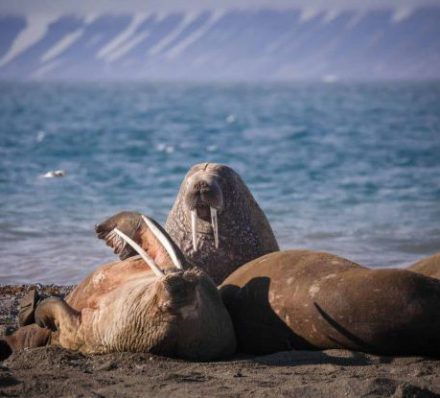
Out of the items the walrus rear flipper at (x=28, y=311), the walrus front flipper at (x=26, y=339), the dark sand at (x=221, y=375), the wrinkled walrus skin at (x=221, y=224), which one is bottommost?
the dark sand at (x=221, y=375)

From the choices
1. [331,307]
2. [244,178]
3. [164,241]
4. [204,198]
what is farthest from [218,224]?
[244,178]

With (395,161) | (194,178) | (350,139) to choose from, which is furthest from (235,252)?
(350,139)

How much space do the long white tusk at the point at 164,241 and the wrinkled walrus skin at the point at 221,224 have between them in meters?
1.06

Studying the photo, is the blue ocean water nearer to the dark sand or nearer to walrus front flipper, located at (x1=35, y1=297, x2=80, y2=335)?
walrus front flipper, located at (x1=35, y1=297, x2=80, y2=335)

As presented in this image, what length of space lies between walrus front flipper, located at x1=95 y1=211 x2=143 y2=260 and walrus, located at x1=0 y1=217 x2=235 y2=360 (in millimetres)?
157

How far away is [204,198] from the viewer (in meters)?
7.34

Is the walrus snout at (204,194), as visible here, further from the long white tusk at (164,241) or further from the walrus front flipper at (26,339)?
the walrus front flipper at (26,339)

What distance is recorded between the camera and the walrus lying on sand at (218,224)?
7.36 m

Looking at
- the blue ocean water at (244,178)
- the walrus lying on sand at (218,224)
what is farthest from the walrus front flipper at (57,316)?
the blue ocean water at (244,178)

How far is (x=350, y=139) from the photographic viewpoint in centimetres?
3425

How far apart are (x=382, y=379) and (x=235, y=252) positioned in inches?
99.1

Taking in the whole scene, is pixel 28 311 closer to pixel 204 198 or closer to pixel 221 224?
pixel 204 198

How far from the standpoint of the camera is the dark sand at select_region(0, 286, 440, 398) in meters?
4.93

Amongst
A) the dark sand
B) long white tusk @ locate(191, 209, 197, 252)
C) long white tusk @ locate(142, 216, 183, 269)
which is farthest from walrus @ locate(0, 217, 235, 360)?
long white tusk @ locate(191, 209, 197, 252)
